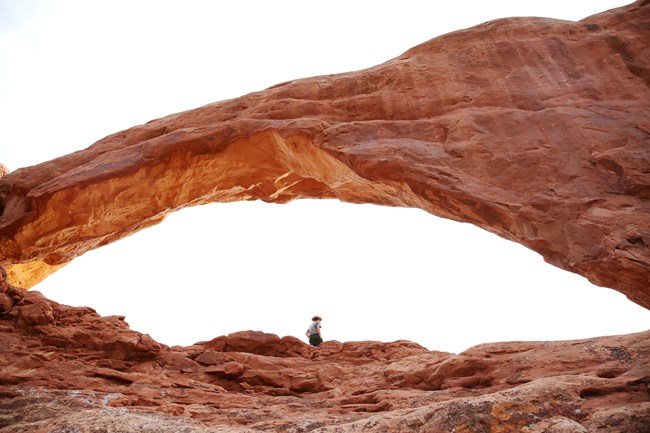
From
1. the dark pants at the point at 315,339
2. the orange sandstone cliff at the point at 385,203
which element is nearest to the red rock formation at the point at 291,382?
the orange sandstone cliff at the point at 385,203

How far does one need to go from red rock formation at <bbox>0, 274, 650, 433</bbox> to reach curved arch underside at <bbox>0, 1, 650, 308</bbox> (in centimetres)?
239

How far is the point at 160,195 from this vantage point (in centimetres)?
1681

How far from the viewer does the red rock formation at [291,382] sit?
8.01 m

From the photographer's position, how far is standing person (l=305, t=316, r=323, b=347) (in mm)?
18703

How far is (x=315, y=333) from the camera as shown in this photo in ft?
61.8

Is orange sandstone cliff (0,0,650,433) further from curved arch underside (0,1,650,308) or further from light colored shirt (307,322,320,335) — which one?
light colored shirt (307,322,320,335)

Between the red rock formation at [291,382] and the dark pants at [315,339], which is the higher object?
the dark pants at [315,339]

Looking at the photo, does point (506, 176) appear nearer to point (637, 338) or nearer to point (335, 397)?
point (637, 338)

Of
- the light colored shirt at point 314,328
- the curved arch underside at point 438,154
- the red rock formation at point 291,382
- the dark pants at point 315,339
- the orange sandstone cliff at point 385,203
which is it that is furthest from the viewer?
the light colored shirt at point 314,328

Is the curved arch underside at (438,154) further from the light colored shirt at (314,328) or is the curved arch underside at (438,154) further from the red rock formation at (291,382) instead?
the light colored shirt at (314,328)

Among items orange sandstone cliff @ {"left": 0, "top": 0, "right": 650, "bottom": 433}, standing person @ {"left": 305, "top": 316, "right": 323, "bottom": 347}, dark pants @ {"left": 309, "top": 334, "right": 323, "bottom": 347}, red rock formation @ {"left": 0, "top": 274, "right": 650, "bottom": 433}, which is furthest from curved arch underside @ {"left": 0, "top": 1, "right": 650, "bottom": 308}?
dark pants @ {"left": 309, "top": 334, "right": 323, "bottom": 347}

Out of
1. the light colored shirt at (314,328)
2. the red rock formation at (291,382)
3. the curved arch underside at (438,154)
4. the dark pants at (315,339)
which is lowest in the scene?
the red rock formation at (291,382)

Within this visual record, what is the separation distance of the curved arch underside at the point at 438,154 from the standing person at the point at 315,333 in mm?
4945

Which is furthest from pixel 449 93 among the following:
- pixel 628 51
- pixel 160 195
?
pixel 160 195
